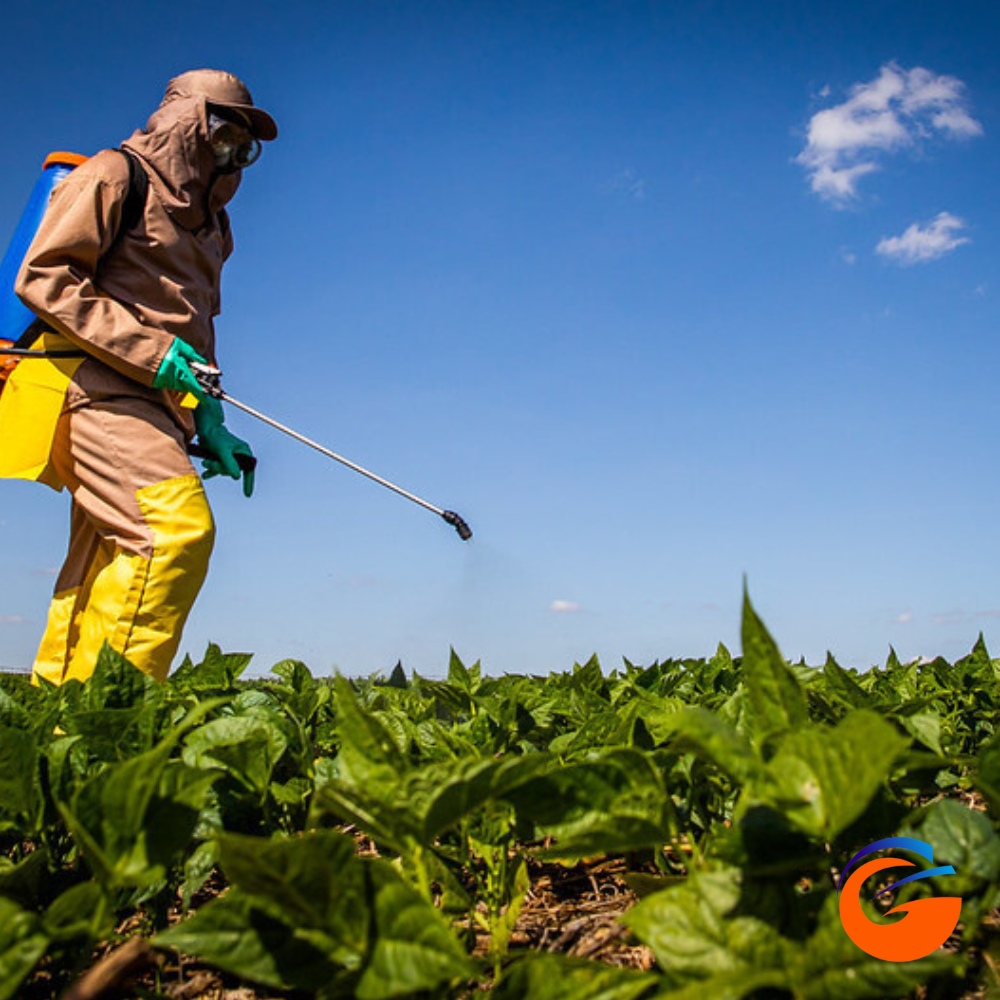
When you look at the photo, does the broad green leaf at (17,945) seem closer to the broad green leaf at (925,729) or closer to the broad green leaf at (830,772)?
the broad green leaf at (830,772)

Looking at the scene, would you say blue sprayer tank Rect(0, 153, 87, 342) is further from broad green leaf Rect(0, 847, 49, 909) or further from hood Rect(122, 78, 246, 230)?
broad green leaf Rect(0, 847, 49, 909)

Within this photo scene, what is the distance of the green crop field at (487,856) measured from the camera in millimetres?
921

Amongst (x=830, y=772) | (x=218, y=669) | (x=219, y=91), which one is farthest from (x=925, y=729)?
(x=219, y=91)

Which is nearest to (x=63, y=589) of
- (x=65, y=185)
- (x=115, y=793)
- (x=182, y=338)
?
(x=182, y=338)

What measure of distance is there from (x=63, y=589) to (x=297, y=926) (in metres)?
3.95

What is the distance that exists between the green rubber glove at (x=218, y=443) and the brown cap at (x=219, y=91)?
1.54 m

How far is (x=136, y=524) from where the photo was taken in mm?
3836

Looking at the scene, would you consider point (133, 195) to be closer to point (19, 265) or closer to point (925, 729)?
point (19, 265)

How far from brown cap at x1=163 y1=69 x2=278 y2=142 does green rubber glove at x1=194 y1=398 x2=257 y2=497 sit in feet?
5.04

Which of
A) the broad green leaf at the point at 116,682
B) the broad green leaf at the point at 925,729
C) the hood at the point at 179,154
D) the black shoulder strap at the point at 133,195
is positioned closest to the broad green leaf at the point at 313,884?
the broad green leaf at the point at 925,729

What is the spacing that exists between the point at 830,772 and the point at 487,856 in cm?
65

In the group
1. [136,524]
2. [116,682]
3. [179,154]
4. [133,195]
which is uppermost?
[179,154]

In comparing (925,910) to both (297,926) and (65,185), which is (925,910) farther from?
(65,185)

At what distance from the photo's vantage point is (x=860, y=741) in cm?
91
